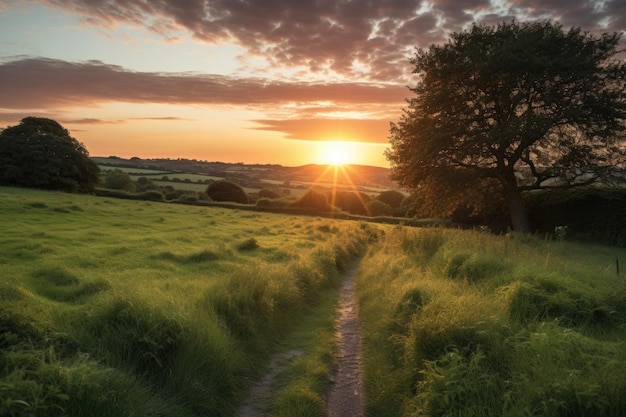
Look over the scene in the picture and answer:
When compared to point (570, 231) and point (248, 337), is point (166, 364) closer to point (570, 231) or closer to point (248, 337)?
point (248, 337)

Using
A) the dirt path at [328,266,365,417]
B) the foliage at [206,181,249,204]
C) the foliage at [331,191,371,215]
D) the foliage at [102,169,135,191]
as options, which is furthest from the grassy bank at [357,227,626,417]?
the foliage at [102,169,135,191]

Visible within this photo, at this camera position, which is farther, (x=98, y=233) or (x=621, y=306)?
(x=98, y=233)

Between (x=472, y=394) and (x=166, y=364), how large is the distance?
17.5ft

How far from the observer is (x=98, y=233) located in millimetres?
24859

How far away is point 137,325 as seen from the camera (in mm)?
Answer: 7836

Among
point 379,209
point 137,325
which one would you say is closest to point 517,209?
point 137,325

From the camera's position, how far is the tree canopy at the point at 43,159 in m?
54.9

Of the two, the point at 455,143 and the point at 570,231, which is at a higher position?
the point at 455,143

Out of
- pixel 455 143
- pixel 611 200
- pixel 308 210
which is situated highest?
pixel 455 143

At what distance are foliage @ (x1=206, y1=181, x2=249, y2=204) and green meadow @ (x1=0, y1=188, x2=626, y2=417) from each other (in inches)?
2651

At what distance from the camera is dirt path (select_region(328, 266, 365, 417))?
794cm

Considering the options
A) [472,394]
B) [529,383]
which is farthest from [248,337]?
[529,383]

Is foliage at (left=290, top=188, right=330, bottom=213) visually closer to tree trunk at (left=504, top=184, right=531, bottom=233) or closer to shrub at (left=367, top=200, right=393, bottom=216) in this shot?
shrub at (left=367, top=200, right=393, bottom=216)

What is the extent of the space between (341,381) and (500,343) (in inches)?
144
